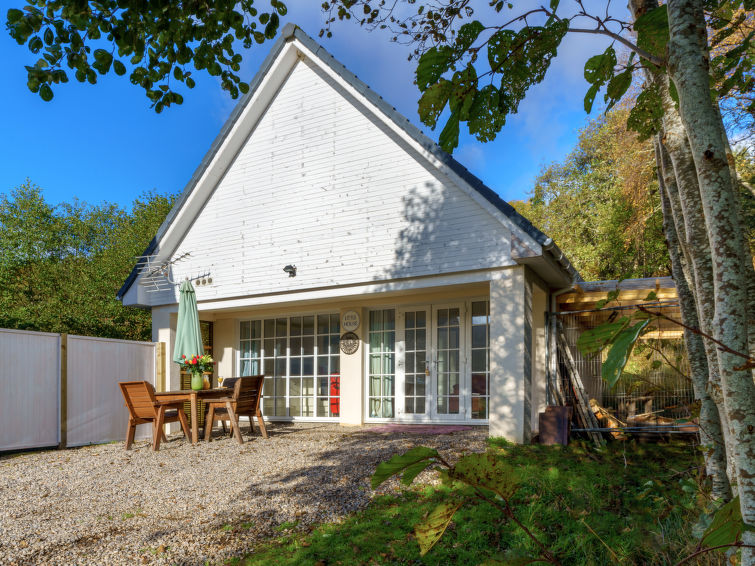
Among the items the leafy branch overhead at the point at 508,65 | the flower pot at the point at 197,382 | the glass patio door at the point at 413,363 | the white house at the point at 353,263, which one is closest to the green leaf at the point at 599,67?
the leafy branch overhead at the point at 508,65

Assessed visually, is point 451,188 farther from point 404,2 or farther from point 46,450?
point 46,450

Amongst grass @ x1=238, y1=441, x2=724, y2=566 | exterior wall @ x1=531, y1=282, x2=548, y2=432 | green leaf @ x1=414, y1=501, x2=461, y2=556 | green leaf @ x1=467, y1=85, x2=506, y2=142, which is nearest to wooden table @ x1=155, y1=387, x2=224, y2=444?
grass @ x1=238, y1=441, x2=724, y2=566

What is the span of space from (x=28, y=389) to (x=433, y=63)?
8.47 m

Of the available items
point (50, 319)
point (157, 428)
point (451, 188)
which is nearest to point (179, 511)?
point (157, 428)

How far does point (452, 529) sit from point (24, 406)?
21.8 feet

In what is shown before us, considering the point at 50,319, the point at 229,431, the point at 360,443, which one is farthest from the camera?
the point at 50,319

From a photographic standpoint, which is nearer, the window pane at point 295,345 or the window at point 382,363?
the window at point 382,363

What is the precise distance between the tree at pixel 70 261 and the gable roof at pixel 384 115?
9.04 metres

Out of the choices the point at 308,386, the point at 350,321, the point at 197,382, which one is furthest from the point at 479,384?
the point at 197,382

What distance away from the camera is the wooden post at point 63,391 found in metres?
8.18

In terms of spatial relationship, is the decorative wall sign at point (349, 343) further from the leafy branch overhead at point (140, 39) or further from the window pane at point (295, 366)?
the leafy branch overhead at point (140, 39)

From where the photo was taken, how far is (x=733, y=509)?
99 cm

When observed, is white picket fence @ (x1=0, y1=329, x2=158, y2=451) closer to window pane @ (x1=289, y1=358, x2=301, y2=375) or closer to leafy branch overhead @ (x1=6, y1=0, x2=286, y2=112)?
window pane @ (x1=289, y1=358, x2=301, y2=375)

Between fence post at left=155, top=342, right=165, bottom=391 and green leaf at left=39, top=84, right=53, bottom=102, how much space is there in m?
7.81
